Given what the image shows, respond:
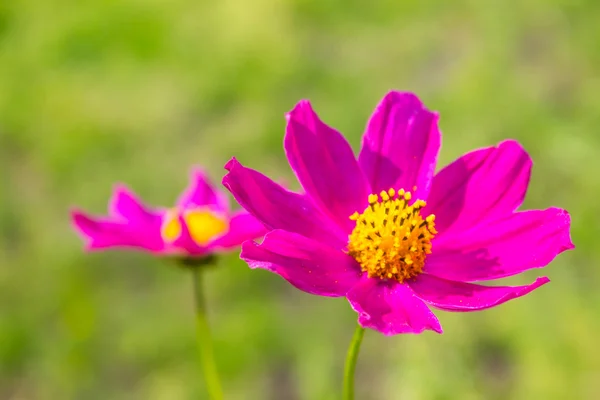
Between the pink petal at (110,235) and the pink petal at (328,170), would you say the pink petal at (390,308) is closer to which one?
the pink petal at (328,170)

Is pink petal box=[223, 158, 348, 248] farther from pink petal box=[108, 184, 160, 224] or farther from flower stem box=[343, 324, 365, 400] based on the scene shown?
pink petal box=[108, 184, 160, 224]

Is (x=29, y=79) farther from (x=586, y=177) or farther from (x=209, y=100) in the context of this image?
(x=586, y=177)

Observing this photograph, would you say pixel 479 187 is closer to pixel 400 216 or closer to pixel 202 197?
pixel 400 216

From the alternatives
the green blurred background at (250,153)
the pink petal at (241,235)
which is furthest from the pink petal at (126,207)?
the green blurred background at (250,153)

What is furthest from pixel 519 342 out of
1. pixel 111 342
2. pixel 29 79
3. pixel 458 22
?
pixel 29 79

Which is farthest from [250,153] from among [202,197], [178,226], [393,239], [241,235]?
[393,239]

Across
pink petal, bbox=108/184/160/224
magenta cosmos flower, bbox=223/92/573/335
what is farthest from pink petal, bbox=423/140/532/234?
pink petal, bbox=108/184/160/224
